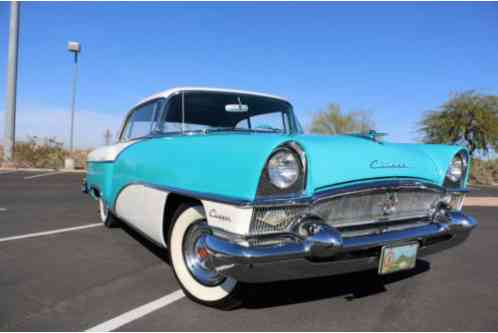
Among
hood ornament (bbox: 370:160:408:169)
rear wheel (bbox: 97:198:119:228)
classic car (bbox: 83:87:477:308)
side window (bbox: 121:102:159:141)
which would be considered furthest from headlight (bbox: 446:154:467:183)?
rear wheel (bbox: 97:198:119:228)

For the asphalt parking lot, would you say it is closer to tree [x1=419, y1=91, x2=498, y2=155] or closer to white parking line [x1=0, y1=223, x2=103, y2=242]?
white parking line [x1=0, y1=223, x2=103, y2=242]

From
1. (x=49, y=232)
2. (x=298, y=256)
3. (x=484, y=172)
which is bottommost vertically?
(x=49, y=232)

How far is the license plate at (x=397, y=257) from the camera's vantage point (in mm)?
2131

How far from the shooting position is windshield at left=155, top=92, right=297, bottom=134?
325cm

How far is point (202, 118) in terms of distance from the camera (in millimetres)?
3383

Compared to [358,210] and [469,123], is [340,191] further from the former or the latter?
[469,123]

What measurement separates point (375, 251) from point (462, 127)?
73.3 feet

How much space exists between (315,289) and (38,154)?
61.3ft

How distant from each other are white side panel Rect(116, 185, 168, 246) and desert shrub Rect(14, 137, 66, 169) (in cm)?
1620

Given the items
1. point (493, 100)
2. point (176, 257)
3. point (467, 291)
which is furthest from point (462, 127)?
point (176, 257)

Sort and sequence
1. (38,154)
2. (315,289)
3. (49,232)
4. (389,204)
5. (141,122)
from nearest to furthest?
1. (389,204)
2. (315,289)
3. (141,122)
4. (49,232)
5. (38,154)

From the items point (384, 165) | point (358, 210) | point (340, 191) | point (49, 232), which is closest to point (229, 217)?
point (340, 191)

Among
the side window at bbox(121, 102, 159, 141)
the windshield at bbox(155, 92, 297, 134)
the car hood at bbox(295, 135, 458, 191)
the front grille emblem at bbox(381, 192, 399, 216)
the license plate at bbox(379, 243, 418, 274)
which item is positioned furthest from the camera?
the side window at bbox(121, 102, 159, 141)

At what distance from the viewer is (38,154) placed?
58.9ft
